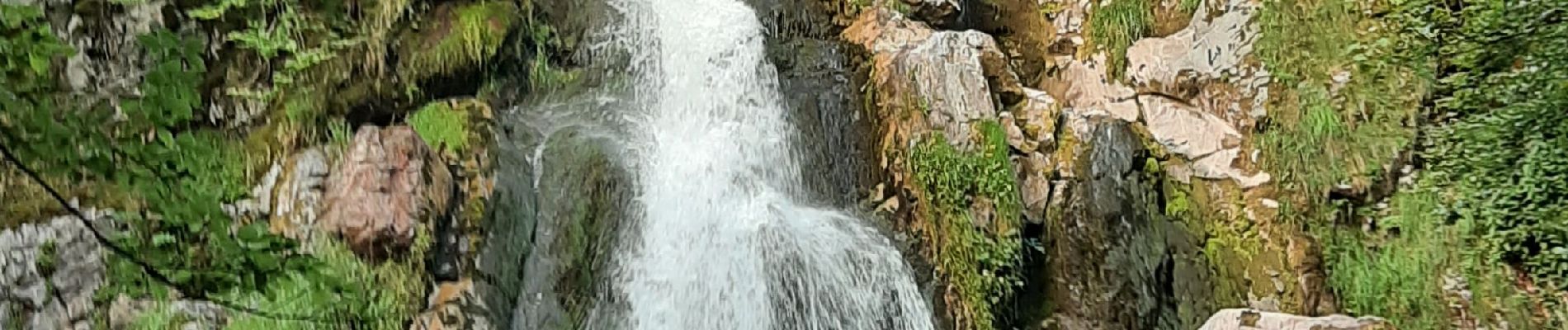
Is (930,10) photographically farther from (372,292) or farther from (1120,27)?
(372,292)

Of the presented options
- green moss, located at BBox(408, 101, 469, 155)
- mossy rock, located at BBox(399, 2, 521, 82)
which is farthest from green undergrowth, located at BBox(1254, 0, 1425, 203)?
mossy rock, located at BBox(399, 2, 521, 82)

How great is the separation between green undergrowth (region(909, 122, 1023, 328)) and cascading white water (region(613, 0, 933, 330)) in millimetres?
234

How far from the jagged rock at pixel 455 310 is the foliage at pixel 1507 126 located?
479cm

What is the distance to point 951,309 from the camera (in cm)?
486

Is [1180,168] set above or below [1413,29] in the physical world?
below

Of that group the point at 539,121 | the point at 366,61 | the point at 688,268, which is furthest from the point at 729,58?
the point at 366,61

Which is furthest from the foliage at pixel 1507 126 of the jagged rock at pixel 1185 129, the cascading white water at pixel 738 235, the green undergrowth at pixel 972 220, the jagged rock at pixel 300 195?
the jagged rock at pixel 300 195

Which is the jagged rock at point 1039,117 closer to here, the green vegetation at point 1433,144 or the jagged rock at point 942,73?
the jagged rock at point 942,73

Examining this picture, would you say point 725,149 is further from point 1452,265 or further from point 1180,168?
point 1452,265

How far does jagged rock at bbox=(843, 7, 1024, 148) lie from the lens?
214 inches

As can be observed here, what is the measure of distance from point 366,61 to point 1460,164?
5.76 metres

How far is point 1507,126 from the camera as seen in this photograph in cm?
472

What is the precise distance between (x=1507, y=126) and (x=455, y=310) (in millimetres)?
5135

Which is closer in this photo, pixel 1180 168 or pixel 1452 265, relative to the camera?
pixel 1452 265
